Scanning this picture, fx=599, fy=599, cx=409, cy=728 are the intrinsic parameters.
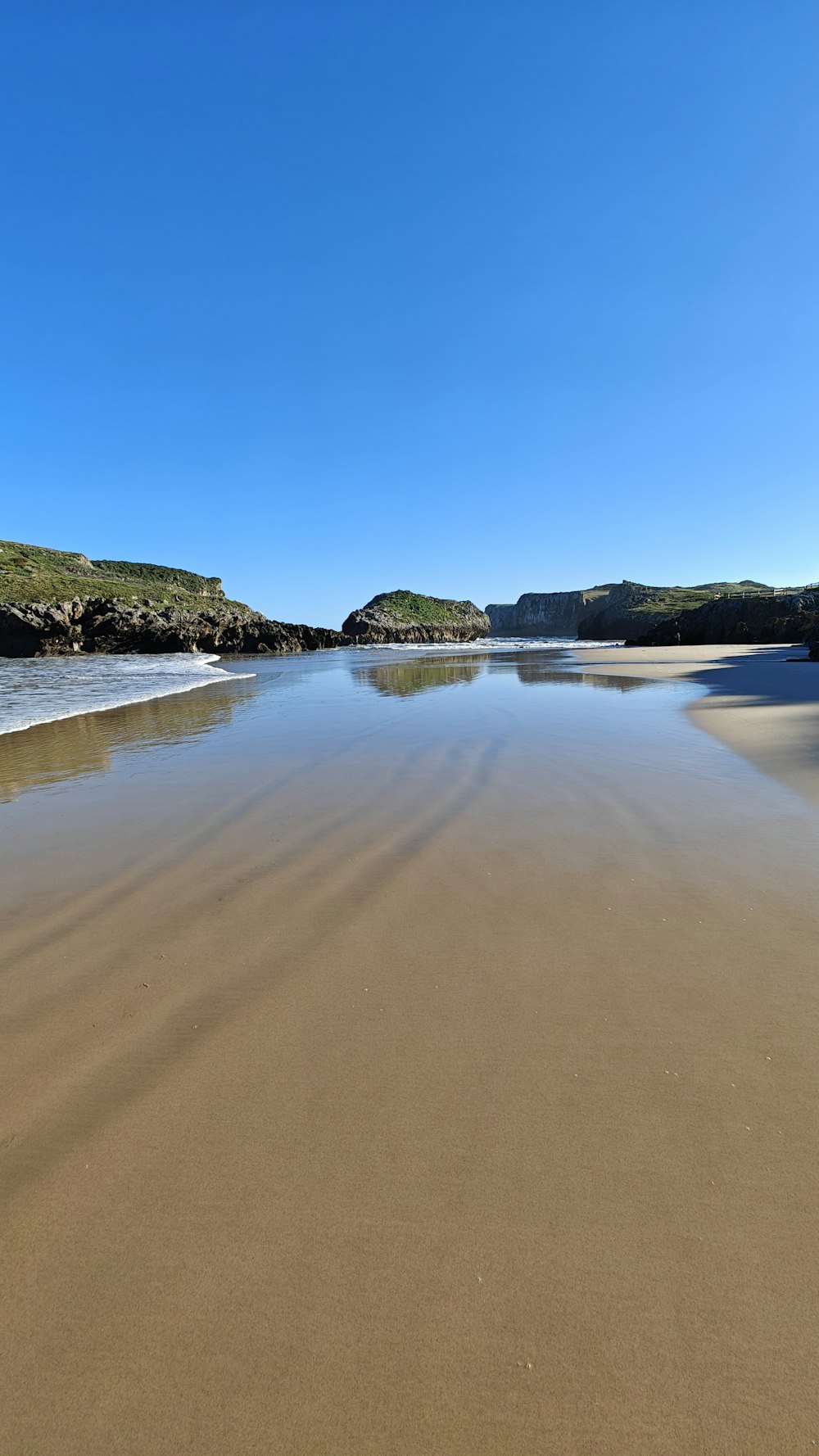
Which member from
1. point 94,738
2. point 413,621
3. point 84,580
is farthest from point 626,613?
point 94,738

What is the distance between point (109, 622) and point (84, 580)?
29.3 meters

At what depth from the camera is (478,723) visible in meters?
9.38

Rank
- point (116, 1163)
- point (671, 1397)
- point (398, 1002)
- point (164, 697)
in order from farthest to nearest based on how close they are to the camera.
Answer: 1. point (164, 697)
2. point (398, 1002)
3. point (116, 1163)
4. point (671, 1397)

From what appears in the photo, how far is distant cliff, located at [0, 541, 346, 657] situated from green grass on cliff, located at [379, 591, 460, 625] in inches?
976

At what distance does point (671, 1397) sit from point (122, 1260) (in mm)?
1164

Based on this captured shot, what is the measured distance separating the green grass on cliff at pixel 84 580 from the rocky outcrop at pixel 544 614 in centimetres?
7956

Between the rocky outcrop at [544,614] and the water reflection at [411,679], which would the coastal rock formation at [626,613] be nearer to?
the rocky outcrop at [544,614]

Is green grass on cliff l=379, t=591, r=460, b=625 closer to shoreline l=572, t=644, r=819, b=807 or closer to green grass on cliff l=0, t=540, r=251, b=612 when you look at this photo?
green grass on cliff l=0, t=540, r=251, b=612

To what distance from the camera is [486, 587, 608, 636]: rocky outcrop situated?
142750 millimetres

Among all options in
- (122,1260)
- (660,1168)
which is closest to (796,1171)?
(660,1168)

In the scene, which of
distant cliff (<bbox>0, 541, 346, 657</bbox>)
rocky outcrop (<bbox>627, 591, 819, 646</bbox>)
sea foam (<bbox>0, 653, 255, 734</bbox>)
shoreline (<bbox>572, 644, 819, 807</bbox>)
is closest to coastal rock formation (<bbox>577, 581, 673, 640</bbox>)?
rocky outcrop (<bbox>627, 591, 819, 646</bbox>)

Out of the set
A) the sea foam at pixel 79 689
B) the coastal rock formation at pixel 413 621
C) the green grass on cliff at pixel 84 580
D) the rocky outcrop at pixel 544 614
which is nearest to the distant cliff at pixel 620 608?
the rocky outcrop at pixel 544 614

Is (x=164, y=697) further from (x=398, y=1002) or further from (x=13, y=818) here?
(x=398, y=1002)

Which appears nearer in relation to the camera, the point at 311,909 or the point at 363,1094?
the point at 363,1094
